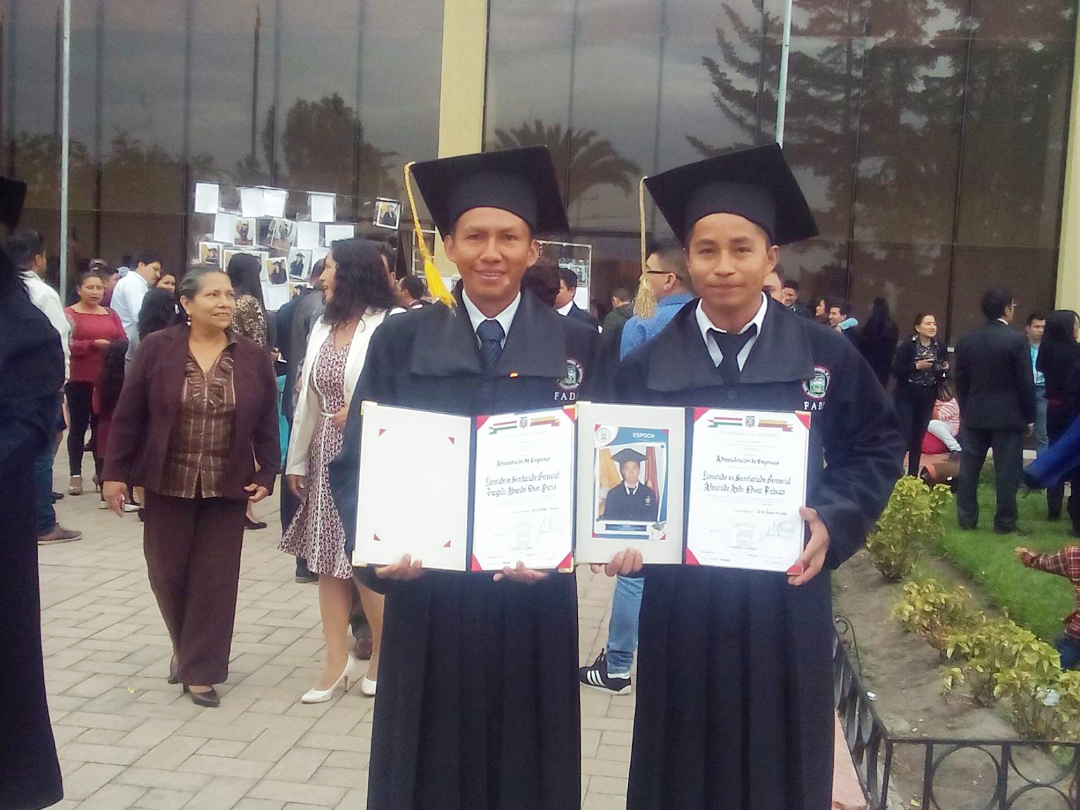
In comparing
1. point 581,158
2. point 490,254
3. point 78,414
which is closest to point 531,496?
point 490,254

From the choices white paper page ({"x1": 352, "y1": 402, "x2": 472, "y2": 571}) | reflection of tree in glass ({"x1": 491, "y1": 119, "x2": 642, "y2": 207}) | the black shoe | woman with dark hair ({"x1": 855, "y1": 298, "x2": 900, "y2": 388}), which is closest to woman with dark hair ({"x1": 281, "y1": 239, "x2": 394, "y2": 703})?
the black shoe

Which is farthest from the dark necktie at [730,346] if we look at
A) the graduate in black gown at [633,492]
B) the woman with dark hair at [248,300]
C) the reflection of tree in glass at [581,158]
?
the reflection of tree in glass at [581,158]

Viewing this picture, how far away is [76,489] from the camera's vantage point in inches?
372

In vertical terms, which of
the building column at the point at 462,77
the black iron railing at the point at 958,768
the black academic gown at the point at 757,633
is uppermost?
the building column at the point at 462,77

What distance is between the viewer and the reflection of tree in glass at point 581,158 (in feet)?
49.9

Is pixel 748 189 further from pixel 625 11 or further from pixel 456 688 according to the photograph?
pixel 625 11

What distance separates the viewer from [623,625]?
5.09m

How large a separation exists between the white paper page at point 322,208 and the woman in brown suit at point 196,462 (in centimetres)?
863

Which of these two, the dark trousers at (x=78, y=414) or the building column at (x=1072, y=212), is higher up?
the building column at (x=1072, y=212)

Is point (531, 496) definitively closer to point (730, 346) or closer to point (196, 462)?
point (730, 346)

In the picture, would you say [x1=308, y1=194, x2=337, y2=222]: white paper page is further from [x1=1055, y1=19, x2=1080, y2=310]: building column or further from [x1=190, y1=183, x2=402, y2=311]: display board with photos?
[x1=1055, y1=19, x2=1080, y2=310]: building column

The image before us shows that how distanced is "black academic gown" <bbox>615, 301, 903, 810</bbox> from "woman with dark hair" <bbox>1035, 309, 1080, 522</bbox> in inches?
276

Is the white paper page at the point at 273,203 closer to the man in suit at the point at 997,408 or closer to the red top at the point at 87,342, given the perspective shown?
the red top at the point at 87,342

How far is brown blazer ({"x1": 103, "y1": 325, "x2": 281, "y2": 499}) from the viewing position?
15.6 ft
